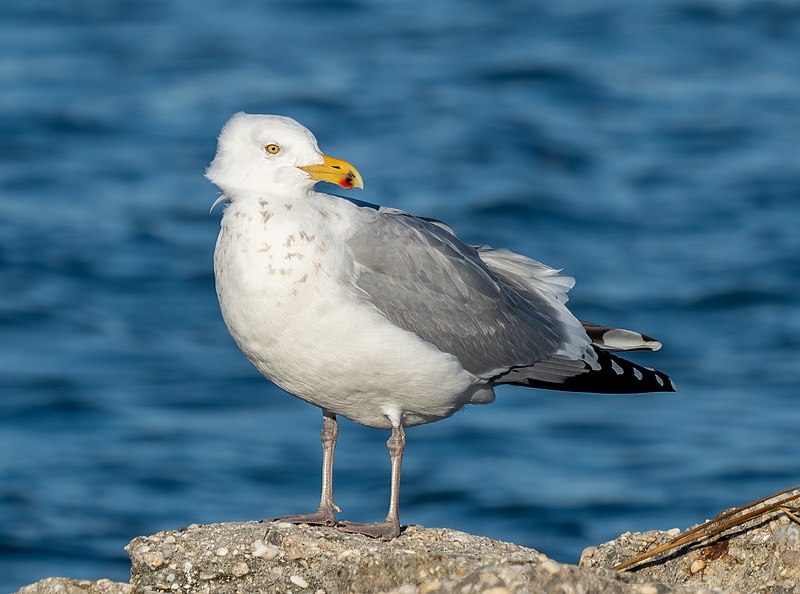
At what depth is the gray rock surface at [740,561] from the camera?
5.62 metres

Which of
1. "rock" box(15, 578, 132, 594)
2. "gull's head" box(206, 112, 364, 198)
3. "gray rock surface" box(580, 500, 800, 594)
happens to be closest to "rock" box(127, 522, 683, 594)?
"rock" box(15, 578, 132, 594)

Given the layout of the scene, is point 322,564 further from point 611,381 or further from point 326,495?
point 611,381

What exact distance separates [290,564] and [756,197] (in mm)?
17901

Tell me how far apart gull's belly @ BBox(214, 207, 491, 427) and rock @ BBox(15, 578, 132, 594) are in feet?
4.31

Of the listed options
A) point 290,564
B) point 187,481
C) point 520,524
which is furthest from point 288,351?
point 187,481

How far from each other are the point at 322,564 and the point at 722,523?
159 cm

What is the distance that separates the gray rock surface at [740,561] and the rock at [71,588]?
197cm

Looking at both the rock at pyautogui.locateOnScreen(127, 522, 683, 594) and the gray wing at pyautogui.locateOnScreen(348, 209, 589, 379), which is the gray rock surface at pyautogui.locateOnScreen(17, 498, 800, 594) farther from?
the gray wing at pyautogui.locateOnScreen(348, 209, 589, 379)

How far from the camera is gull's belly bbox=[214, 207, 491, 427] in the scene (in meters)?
6.38

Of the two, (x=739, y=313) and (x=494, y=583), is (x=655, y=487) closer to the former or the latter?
(x=739, y=313)

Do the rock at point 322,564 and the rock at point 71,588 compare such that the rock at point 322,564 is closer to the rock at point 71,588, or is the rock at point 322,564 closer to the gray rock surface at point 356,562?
the gray rock surface at point 356,562

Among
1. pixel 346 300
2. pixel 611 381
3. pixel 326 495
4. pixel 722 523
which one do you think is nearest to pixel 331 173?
pixel 346 300

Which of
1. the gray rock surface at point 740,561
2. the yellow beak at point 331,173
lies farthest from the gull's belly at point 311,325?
the gray rock surface at point 740,561

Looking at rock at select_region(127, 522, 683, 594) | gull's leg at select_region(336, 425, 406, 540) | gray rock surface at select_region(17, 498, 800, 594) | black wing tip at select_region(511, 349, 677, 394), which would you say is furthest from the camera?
black wing tip at select_region(511, 349, 677, 394)
